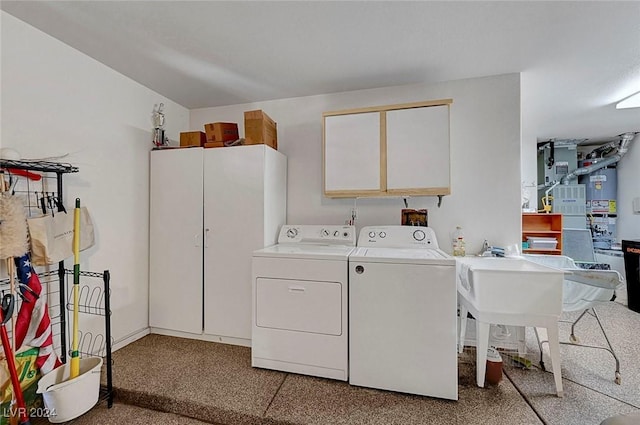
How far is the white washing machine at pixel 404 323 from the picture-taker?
5.75ft

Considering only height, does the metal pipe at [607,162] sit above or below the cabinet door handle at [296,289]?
above

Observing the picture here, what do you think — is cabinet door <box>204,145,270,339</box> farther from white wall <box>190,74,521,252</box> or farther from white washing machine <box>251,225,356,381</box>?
white wall <box>190,74,521,252</box>

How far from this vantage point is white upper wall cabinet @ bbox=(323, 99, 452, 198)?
7.47 ft

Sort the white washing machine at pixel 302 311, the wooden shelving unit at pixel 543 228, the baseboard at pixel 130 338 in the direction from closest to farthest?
the white washing machine at pixel 302 311 < the baseboard at pixel 130 338 < the wooden shelving unit at pixel 543 228

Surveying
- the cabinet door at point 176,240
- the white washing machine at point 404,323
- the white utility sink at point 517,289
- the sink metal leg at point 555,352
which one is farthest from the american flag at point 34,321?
the sink metal leg at point 555,352

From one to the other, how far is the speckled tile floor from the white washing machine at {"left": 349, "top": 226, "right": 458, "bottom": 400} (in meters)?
0.12

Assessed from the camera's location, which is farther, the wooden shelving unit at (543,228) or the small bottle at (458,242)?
the wooden shelving unit at (543,228)

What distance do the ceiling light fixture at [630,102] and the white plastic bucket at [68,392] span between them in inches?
212

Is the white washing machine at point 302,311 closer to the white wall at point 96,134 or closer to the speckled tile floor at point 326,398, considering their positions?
the speckled tile floor at point 326,398

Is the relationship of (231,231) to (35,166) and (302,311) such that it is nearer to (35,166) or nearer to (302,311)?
(302,311)

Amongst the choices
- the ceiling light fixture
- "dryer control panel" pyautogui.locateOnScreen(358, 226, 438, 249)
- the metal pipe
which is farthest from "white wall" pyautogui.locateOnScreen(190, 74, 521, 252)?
the metal pipe

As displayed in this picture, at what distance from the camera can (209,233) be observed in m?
2.54

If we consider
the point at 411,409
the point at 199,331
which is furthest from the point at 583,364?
the point at 199,331

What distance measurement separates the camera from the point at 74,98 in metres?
2.08
